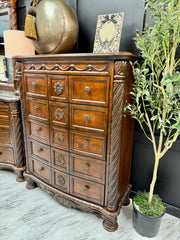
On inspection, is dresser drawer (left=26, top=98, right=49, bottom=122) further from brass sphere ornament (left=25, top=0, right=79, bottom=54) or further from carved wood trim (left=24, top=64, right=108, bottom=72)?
brass sphere ornament (left=25, top=0, right=79, bottom=54)

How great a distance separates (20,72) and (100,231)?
5.66ft

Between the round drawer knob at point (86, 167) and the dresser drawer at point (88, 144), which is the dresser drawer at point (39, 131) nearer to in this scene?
the dresser drawer at point (88, 144)

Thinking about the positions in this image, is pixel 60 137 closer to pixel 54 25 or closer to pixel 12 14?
pixel 54 25

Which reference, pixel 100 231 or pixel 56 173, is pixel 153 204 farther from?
pixel 56 173

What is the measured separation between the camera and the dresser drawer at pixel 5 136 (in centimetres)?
220

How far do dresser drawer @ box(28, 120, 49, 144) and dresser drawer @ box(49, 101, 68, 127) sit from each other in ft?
0.47

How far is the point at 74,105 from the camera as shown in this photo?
145 centimetres

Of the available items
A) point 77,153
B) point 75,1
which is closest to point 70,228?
point 77,153

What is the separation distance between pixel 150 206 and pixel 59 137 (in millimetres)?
997

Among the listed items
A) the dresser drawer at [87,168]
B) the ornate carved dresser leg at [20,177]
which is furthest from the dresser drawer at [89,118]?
the ornate carved dresser leg at [20,177]

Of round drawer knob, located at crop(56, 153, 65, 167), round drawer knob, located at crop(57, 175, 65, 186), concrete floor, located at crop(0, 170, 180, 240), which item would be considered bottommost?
concrete floor, located at crop(0, 170, 180, 240)

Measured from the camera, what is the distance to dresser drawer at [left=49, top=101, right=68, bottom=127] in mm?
1521

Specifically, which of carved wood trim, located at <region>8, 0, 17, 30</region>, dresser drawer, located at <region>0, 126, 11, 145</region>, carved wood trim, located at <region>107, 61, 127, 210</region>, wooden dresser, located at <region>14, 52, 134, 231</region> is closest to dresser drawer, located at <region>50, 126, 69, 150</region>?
wooden dresser, located at <region>14, 52, 134, 231</region>

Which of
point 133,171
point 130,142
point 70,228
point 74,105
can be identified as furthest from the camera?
point 133,171
